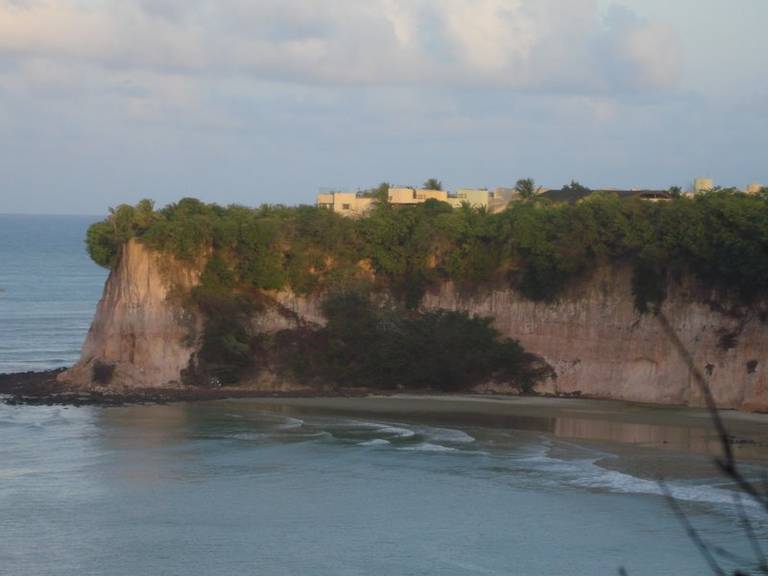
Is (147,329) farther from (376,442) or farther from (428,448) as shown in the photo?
(428,448)

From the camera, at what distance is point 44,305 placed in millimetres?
80062

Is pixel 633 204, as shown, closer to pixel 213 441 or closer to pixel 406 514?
pixel 213 441

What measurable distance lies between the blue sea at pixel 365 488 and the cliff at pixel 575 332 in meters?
1.70

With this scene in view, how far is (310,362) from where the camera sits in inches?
1677

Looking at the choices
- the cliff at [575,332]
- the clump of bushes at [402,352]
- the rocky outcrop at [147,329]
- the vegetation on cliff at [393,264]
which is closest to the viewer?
the cliff at [575,332]

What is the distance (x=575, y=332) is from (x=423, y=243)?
20.5 ft

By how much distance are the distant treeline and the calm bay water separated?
980cm

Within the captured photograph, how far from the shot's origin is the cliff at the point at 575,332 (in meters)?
39.1

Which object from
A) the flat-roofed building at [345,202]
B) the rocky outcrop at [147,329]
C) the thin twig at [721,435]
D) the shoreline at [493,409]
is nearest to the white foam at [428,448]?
the shoreline at [493,409]

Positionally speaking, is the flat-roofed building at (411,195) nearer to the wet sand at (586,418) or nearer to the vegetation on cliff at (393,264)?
the vegetation on cliff at (393,264)

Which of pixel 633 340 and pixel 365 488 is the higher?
pixel 633 340

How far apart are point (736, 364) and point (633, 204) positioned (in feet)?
20.9

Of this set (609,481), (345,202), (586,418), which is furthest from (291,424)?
(345,202)

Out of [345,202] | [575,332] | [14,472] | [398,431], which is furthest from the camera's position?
[345,202]
